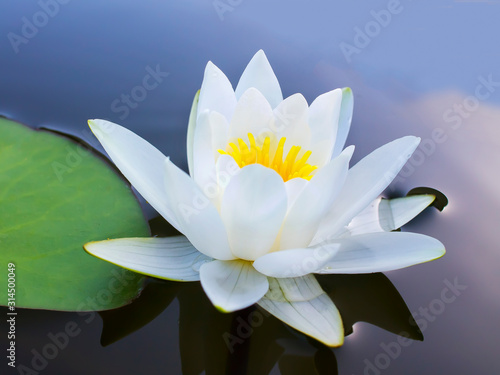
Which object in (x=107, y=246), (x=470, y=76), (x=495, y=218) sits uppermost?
(x=470, y=76)

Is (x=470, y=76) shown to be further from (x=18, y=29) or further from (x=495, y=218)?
(x=18, y=29)

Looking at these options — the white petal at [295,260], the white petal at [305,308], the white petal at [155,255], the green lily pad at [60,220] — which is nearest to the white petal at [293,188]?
the white petal at [295,260]

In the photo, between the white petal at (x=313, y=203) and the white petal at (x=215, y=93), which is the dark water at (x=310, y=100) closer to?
the white petal at (x=313, y=203)

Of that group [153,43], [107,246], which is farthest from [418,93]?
[107,246]

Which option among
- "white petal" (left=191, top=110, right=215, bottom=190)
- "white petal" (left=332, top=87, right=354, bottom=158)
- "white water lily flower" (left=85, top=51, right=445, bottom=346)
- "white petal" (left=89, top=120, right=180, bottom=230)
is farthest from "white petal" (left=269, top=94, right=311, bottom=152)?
"white petal" (left=89, top=120, right=180, bottom=230)

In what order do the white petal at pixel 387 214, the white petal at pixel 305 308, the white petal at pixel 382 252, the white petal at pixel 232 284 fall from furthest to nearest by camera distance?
the white petal at pixel 387 214
the white petal at pixel 382 252
the white petal at pixel 305 308
the white petal at pixel 232 284

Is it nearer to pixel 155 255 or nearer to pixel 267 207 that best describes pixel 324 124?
pixel 267 207
